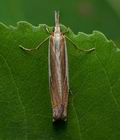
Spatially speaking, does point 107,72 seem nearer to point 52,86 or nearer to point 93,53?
point 93,53

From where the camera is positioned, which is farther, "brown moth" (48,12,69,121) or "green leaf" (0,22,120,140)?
"brown moth" (48,12,69,121)

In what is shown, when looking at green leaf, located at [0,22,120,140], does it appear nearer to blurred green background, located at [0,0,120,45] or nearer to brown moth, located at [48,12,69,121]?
brown moth, located at [48,12,69,121]

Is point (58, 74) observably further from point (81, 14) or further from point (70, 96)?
point (81, 14)

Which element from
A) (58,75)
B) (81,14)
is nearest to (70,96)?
(58,75)

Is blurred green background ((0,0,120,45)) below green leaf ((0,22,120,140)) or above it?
above

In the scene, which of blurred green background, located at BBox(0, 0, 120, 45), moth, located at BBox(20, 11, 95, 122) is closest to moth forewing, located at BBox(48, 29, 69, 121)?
moth, located at BBox(20, 11, 95, 122)

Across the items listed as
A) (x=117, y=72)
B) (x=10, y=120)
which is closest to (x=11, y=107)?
(x=10, y=120)
